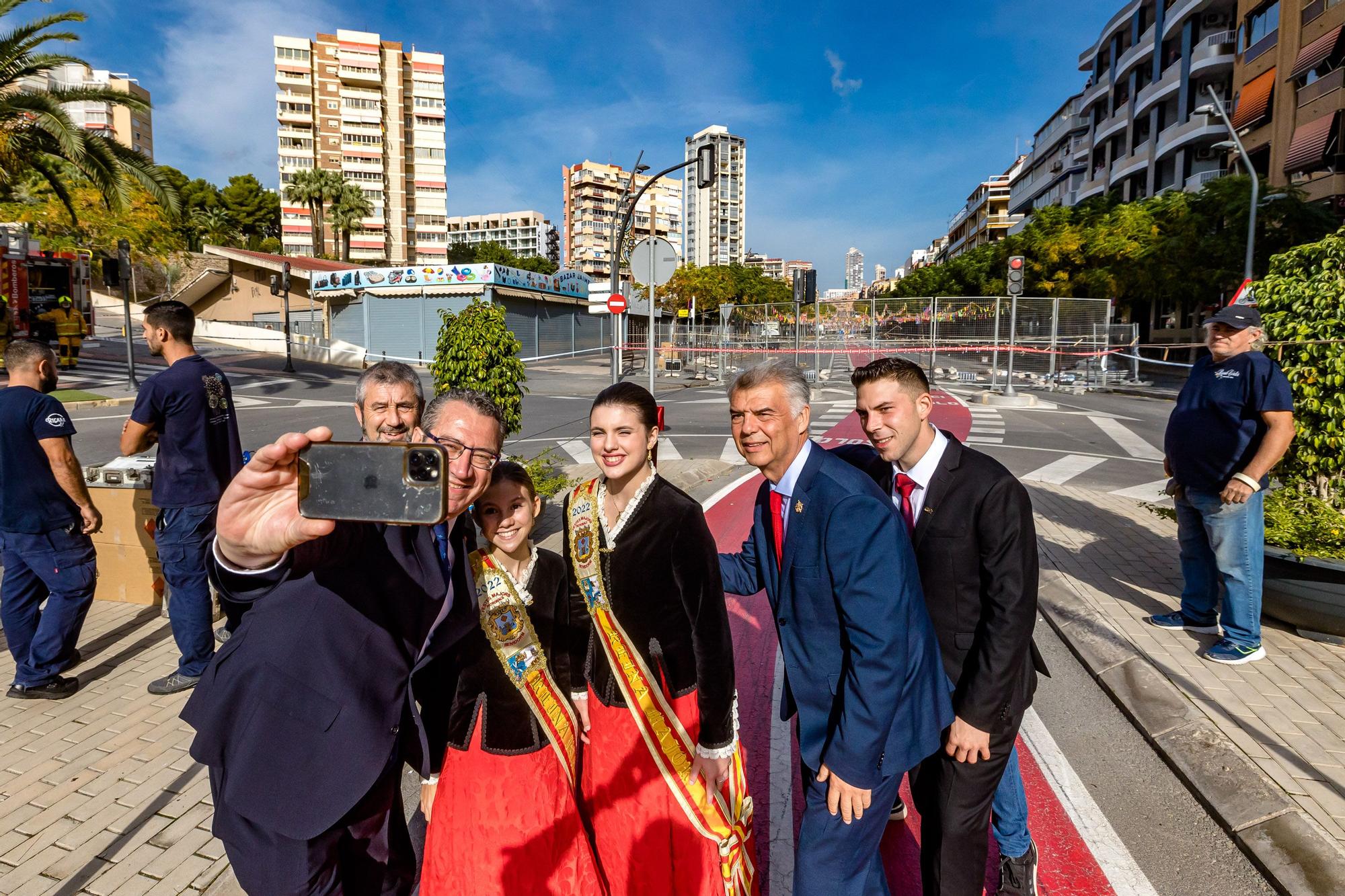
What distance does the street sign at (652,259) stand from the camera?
10445mm

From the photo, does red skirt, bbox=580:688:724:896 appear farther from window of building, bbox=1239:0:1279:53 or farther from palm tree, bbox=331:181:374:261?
palm tree, bbox=331:181:374:261

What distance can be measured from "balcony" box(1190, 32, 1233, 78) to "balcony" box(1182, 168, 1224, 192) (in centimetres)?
474

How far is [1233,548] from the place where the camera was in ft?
14.5

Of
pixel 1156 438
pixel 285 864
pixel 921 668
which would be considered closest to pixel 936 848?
pixel 921 668

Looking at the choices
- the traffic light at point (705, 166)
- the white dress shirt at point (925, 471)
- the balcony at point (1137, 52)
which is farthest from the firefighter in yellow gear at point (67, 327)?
the balcony at point (1137, 52)

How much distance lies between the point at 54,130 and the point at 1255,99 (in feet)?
135

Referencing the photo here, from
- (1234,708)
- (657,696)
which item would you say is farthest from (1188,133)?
(657,696)

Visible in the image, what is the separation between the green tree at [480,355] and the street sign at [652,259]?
3567 mm

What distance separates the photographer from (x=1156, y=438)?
584 inches

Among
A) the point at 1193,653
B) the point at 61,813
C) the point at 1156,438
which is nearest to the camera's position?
the point at 61,813

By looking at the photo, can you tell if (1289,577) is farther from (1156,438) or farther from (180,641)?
(1156,438)

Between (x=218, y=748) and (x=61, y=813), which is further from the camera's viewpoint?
(x=61, y=813)

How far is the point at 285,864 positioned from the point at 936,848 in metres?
1.86

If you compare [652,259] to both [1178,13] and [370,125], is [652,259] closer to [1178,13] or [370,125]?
[1178,13]
